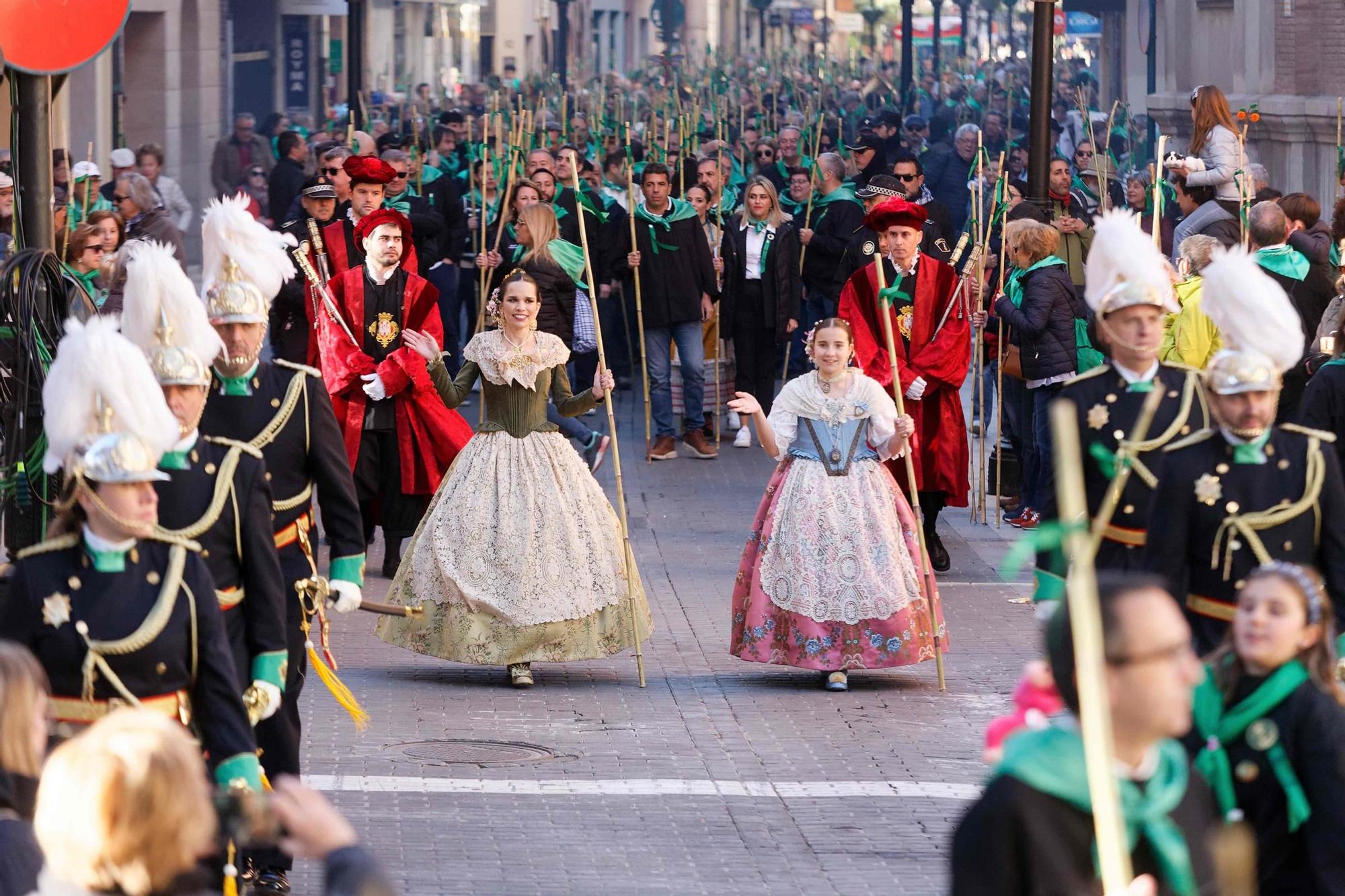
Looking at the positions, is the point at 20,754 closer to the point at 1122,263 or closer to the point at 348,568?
the point at 348,568

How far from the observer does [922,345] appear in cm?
1336

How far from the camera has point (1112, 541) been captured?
24.0ft

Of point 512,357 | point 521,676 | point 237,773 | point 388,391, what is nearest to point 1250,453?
point 237,773

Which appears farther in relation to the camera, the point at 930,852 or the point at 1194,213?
the point at 1194,213

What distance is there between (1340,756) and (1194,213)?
10039 millimetres

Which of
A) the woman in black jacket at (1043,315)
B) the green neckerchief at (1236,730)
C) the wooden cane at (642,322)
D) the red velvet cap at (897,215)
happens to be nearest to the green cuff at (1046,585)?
the green neckerchief at (1236,730)

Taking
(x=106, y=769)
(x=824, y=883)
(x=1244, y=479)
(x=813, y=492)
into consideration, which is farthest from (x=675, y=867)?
(x=106, y=769)

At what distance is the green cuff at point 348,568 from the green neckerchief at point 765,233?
1093 centimetres

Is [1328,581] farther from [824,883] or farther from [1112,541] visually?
[824,883]

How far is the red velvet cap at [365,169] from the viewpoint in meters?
13.5

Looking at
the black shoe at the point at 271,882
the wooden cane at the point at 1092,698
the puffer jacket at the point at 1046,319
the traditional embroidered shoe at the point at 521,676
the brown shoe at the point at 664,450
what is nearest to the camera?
the wooden cane at the point at 1092,698

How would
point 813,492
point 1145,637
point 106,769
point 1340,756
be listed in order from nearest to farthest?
1. point 1145,637
2. point 106,769
3. point 1340,756
4. point 813,492

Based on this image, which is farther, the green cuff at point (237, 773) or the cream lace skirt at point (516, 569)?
the cream lace skirt at point (516, 569)

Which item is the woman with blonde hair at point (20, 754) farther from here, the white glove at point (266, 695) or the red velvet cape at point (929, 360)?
A: the red velvet cape at point (929, 360)
